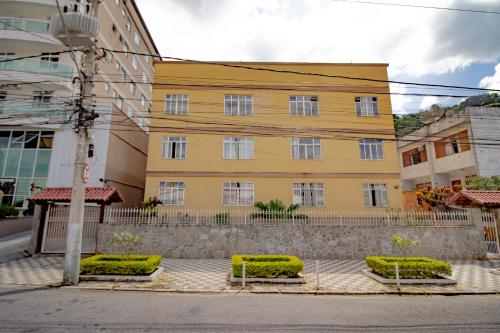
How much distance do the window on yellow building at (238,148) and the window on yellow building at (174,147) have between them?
3026 mm

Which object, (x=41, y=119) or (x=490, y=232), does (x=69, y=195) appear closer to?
(x=41, y=119)

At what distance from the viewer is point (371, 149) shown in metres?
18.6

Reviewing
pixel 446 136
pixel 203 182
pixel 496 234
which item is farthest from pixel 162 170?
pixel 446 136

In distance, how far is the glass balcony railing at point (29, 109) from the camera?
18359 millimetres

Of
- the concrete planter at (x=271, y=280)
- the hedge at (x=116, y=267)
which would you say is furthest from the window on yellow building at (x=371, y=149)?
the hedge at (x=116, y=267)

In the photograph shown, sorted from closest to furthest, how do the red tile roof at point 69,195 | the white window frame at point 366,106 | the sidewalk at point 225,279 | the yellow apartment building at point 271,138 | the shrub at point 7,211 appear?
1. the sidewalk at point 225,279
2. the red tile roof at point 69,195
3. the shrub at point 7,211
4. the yellow apartment building at point 271,138
5. the white window frame at point 366,106

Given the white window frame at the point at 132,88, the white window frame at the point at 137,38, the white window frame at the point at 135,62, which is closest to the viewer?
the white window frame at the point at 132,88

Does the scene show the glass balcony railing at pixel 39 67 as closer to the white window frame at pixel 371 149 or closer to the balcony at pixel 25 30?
the balcony at pixel 25 30

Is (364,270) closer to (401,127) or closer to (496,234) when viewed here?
(496,234)

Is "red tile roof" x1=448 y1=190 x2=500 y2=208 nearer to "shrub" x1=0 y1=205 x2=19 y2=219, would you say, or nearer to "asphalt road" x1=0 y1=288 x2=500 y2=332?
"asphalt road" x1=0 y1=288 x2=500 y2=332

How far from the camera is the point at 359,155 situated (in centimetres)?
1836

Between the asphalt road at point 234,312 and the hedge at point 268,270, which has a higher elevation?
the hedge at point 268,270

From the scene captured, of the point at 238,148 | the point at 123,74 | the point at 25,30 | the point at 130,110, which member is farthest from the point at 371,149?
the point at 25,30

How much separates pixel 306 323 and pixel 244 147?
13779 mm
